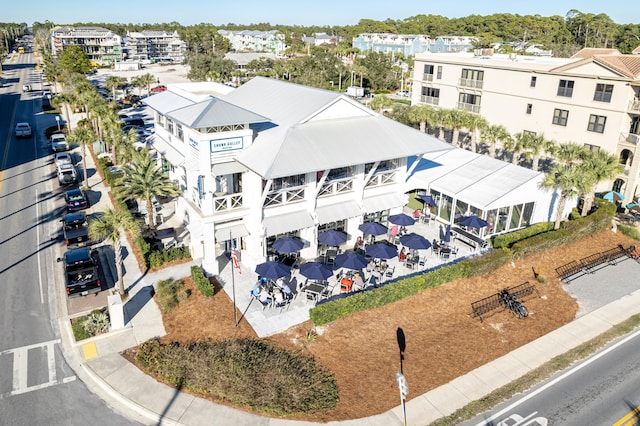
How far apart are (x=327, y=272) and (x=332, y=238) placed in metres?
3.75

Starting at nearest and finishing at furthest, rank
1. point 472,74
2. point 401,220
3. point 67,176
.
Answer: point 401,220 < point 67,176 < point 472,74

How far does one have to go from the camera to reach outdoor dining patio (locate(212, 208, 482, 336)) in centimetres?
2431

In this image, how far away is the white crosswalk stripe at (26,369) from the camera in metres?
19.4

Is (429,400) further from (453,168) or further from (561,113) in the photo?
(561,113)

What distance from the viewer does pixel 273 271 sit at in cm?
2444

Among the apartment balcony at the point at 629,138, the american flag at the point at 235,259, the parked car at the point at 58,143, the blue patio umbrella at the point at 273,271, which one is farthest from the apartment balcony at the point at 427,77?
the blue patio umbrella at the point at 273,271

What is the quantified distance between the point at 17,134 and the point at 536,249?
5991 cm

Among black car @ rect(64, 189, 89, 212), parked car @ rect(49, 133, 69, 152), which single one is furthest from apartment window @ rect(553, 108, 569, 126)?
parked car @ rect(49, 133, 69, 152)

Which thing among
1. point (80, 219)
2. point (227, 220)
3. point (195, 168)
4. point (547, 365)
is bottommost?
point (547, 365)

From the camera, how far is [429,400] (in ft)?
64.5

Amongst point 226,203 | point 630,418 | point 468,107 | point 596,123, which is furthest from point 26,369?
point 468,107

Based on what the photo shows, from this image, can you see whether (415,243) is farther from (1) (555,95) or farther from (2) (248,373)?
(1) (555,95)

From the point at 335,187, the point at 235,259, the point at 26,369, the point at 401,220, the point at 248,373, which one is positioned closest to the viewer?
the point at 248,373

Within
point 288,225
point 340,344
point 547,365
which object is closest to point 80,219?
point 288,225
